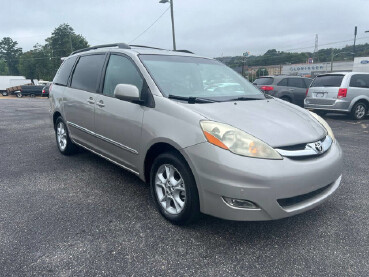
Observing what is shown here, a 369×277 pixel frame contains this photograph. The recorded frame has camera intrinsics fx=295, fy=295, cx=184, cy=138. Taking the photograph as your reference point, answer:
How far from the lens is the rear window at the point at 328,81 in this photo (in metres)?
9.80

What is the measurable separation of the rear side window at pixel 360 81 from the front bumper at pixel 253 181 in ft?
28.8

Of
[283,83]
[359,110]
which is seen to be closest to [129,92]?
[359,110]

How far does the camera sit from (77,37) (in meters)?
64.4

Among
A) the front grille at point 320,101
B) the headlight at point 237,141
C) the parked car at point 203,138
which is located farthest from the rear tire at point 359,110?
the headlight at point 237,141

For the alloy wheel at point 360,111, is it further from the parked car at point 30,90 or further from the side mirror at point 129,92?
the parked car at point 30,90

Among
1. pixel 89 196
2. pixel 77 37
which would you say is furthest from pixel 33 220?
pixel 77 37

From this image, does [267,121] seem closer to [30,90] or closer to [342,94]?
[342,94]

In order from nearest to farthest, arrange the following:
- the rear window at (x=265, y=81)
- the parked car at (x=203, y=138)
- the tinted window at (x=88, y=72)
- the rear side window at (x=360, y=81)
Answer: the parked car at (x=203, y=138) < the tinted window at (x=88, y=72) < the rear side window at (x=360, y=81) < the rear window at (x=265, y=81)

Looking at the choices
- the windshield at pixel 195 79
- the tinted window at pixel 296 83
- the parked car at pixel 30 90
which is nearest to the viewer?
the windshield at pixel 195 79

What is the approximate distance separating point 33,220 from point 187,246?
1612 mm

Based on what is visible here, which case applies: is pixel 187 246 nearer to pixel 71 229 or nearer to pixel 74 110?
pixel 71 229

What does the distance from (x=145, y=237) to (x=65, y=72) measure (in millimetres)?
3592

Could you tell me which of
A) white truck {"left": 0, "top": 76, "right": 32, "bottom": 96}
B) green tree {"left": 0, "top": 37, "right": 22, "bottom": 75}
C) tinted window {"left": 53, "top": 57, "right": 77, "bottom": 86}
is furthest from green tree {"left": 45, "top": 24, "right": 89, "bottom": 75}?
tinted window {"left": 53, "top": 57, "right": 77, "bottom": 86}

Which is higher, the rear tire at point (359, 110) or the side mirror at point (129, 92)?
the side mirror at point (129, 92)
